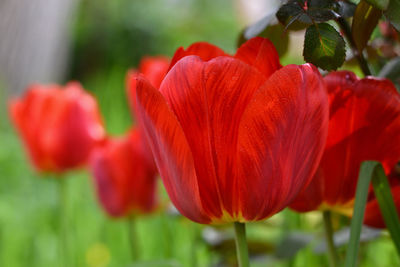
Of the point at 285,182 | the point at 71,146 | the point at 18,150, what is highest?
the point at 285,182

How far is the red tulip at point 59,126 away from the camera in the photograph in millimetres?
1074

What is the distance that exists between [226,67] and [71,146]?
2.50ft

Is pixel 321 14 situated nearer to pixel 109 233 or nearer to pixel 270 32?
pixel 270 32

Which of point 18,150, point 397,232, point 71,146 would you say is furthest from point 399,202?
point 18,150

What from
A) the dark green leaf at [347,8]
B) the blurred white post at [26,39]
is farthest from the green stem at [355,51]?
the blurred white post at [26,39]

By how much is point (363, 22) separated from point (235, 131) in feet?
0.36

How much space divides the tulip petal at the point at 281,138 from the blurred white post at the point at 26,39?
255cm

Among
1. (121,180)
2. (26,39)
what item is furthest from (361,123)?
(26,39)

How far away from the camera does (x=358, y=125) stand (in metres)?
0.39

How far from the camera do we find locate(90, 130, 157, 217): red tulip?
0.96 m

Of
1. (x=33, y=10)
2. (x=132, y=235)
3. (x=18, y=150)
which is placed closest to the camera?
(x=132, y=235)

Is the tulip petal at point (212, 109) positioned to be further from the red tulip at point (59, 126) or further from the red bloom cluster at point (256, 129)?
the red tulip at point (59, 126)

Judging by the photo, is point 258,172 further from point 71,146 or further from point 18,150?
point 18,150

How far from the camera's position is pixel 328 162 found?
16.3 inches
